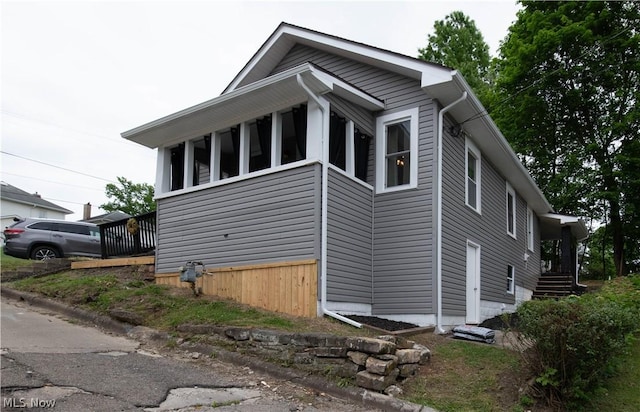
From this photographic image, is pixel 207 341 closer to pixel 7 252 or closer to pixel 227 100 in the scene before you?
pixel 227 100

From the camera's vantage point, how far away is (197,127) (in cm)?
1052

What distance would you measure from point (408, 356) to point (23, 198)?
136 ft

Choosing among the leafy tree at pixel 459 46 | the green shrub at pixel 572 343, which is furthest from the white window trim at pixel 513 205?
the leafy tree at pixel 459 46

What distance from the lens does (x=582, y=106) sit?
20.8 metres

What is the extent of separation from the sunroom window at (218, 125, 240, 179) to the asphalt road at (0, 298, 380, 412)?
4335mm

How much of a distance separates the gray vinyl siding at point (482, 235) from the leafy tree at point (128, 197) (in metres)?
36.8

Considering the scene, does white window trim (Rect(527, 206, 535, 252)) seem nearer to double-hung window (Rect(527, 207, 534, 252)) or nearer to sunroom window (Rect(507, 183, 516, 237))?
double-hung window (Rect(527, 207, 534, 252))

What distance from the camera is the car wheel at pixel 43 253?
51.1 ft

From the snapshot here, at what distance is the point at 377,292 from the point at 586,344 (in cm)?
505

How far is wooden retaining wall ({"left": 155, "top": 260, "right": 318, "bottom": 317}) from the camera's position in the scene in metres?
8.11

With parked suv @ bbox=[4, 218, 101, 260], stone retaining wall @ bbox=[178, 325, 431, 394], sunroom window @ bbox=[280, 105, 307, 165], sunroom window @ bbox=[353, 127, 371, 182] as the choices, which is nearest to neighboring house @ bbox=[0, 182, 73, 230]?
parked suv @ bbox=[4, 218, 101, 260]

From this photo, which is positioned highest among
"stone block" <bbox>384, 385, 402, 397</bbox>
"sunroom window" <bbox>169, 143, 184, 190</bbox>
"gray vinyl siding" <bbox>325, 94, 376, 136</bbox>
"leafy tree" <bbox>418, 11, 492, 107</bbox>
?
"leafy tree" <bbox>418, 11, 492, 107</bbox>

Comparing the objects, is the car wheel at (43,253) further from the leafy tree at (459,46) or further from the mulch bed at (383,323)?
the leafy tree at (459,46)

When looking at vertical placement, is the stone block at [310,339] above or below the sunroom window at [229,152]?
below
